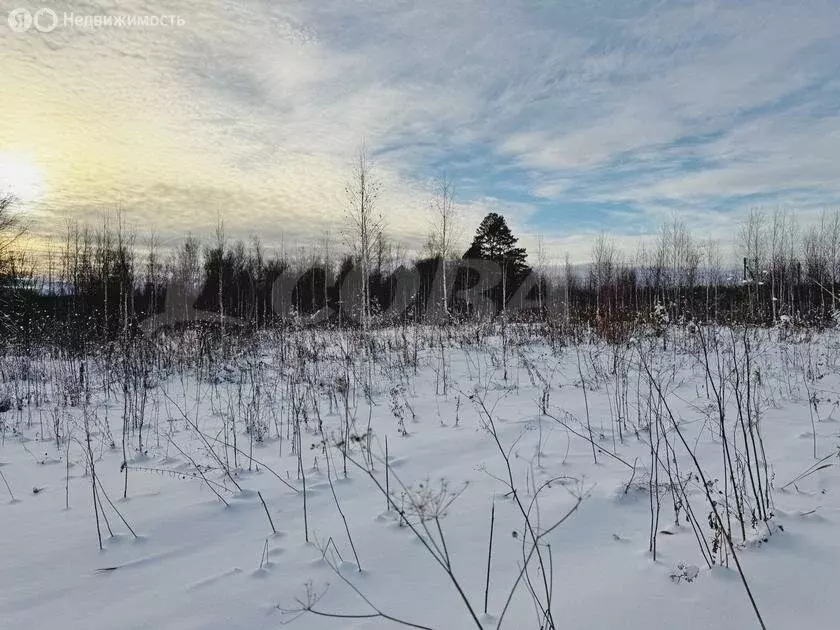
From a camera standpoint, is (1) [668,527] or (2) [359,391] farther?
(2) [359,391]

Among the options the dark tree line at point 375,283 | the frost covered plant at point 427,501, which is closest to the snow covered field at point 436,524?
the frost covered plant at point 427,501

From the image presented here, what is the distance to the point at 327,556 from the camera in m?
2.17

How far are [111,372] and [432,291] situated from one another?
71.4ft

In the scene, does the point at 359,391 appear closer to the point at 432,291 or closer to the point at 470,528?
the point at 470,528

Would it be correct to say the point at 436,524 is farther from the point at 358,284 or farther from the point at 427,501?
the point at 358,284

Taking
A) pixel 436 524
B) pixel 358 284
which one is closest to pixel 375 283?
pixel 358 284

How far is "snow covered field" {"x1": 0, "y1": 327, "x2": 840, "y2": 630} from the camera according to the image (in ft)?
5.74

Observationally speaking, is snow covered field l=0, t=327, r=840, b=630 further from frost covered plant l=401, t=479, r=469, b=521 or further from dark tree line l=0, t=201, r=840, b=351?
dark tree line l=0, t=201, r=840, b=351

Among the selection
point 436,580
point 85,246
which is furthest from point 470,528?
point 85,246

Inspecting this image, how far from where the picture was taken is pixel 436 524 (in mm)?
2166

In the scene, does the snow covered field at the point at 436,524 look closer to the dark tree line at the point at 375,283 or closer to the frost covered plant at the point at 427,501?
the frost covered plant at the point at 427,501

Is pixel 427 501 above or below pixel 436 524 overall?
above

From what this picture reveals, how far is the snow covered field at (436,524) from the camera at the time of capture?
5.74 ft

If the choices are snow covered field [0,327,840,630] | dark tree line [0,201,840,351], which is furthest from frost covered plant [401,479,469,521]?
dark tree line [0,201,840,351]
